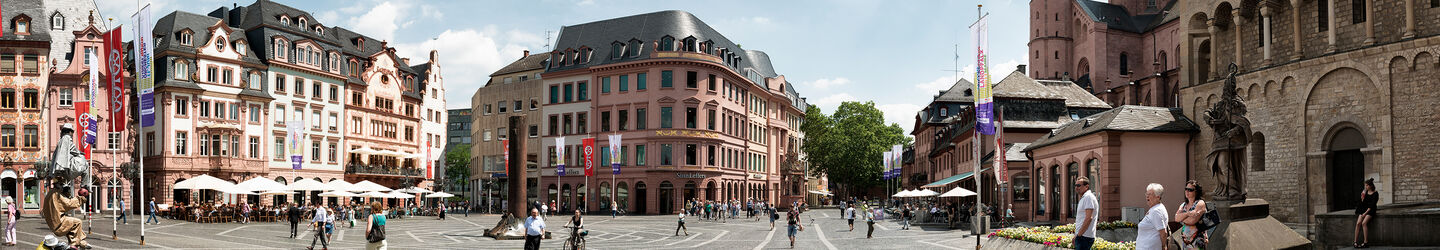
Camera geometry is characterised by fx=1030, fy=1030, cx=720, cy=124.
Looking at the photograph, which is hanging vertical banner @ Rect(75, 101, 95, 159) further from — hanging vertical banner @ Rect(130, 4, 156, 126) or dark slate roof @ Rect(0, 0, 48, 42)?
hanging vertical banner @ Rect(130, 4, 156, 126)

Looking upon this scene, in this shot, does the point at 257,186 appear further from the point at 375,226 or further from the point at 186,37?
the point at 375,226

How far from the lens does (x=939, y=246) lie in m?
29.5

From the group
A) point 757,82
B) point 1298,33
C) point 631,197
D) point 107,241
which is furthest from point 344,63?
point 1298,33

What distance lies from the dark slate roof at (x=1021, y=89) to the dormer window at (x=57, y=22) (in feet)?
161

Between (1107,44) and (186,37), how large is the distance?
6175 centimetres

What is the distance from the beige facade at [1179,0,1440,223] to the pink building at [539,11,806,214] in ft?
119

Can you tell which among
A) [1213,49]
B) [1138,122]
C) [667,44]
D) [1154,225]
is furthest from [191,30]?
Answer: [1154,225]

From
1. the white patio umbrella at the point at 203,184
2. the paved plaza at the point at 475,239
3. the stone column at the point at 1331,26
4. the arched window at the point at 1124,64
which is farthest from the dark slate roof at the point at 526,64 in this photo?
the stone column at the point at 1331,26

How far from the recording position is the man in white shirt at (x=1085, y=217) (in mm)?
11500

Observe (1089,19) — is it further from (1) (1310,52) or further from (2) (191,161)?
(2) (191,161)

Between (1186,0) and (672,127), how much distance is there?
35.9 meters

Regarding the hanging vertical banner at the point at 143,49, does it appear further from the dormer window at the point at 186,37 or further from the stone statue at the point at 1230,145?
the dormer window at the point at 186,37

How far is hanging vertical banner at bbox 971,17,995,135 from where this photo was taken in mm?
24188

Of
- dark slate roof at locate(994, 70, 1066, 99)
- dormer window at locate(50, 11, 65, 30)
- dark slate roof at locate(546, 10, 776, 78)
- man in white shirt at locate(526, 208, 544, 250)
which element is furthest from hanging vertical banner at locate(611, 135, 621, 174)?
man in white shirt at locate(526, 208, 544, 250)
